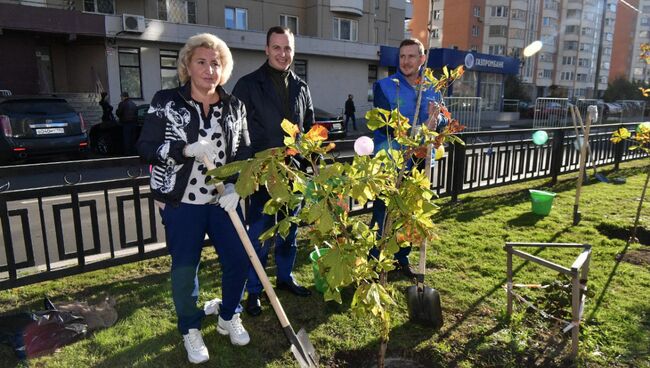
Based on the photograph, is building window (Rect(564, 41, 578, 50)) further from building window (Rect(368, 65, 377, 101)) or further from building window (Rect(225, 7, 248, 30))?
building window (Rect(225, 7, 248, 30))

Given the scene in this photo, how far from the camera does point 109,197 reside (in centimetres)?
775

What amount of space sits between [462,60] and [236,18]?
47.9ft

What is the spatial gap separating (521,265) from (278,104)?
9.24 ft

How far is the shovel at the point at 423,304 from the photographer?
10.1 ft

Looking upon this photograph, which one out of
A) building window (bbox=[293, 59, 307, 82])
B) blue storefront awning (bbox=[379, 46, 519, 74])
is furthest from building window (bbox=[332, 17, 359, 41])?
building window (bbox=[293, 59, 307, 82])

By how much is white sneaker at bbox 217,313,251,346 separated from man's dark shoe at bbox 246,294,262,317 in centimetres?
32

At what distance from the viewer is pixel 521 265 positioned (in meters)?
4.26

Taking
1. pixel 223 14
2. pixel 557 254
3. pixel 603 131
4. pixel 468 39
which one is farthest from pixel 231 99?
pixel 468 39

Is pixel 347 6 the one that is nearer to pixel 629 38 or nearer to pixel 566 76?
pixel 566 76

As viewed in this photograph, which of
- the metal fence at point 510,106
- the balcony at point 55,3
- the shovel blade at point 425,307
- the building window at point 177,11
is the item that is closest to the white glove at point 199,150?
the shovel blade at point 425,307

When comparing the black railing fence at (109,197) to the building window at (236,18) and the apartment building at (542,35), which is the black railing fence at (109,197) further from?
the apartment building at (542,35)

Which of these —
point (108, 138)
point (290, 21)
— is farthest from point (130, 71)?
point (290, 21)

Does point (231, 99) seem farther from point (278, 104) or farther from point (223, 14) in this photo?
point (223, 14)

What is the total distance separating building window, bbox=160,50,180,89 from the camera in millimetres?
19109
